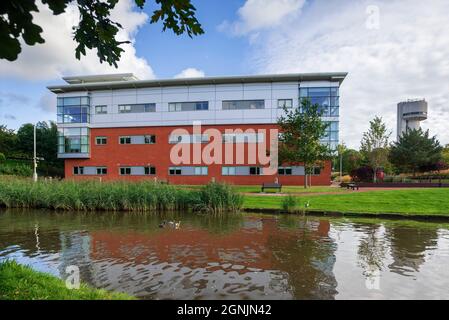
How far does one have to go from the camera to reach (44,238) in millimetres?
11227

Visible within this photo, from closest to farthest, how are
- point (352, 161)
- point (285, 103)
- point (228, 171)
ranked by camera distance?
point (285, 103)
point (228, 171)
point (352, 161)

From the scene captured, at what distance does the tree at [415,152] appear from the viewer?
4238 centimetres

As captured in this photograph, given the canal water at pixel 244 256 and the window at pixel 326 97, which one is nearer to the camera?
the canal water at pixel 244 256

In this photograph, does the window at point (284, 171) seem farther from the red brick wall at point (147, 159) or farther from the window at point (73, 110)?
the window at point (73, 110)

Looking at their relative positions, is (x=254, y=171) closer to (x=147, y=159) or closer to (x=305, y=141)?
(x=305, y=141)

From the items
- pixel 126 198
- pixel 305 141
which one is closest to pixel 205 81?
pixel 305 141

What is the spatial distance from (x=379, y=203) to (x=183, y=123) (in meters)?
26.0

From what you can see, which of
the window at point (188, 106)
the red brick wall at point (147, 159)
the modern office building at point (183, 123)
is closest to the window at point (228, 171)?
the modern office building at point (183, 123)

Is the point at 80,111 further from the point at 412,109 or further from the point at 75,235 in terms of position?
the point at 412,109

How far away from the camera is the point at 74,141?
1590 inches

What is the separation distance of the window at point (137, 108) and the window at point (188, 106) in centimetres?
258

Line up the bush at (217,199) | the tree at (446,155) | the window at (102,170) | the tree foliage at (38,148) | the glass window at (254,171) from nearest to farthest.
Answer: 1. the bush at (217,199)
2. the glass window at (254,171)
3. the window at (102,170)
4. the tree at (446,155)
5. the tree foliage at (38,148)

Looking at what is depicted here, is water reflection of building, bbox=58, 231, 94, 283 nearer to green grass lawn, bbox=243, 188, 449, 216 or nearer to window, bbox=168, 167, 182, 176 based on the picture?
green grass lawn, bbox=243, 188, 449, 216
